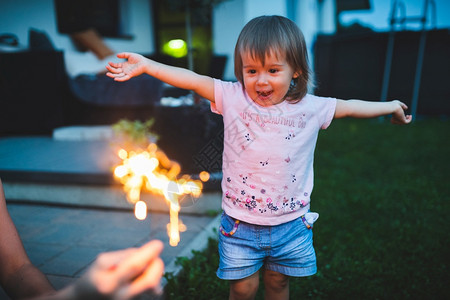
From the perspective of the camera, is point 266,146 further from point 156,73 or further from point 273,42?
point 156,73

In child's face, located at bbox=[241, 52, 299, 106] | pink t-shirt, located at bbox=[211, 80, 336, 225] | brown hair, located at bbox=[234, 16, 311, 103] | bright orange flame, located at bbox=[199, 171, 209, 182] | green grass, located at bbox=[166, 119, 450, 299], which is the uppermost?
brown hair, located at bbox=[234, 16, 311, 103]

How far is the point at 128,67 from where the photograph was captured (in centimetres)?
149

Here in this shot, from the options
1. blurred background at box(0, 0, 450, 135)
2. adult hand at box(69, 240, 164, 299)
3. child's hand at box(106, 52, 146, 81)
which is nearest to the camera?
adult hand at box(69, 240, 164, 299)

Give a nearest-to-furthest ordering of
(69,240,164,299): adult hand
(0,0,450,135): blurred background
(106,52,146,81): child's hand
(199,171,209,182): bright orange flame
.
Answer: (69,240,164,299): adult hand < (106,52,146,81): child's hand < (199,171,209,182): bright orange flame < (0,0,450,135): blurred background

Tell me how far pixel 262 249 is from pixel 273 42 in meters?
0.90

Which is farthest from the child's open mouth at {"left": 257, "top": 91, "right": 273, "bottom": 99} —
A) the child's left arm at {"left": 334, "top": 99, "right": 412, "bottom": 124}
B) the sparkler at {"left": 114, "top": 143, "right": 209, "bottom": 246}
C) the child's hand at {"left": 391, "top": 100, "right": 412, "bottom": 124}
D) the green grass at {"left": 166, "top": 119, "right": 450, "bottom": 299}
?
the sparkler at {"left": 114, "top": 143, "right": 209, "bottom": 246}

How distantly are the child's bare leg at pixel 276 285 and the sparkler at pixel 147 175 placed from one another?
4.14 ft

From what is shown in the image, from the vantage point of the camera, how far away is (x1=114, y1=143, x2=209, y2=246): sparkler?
10.3ft

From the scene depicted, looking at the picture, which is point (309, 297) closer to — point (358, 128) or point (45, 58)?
point (45, 58)

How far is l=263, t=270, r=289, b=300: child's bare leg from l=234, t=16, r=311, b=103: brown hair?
959 millimetres

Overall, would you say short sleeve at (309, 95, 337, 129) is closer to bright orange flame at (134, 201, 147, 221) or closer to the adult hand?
the adult hand

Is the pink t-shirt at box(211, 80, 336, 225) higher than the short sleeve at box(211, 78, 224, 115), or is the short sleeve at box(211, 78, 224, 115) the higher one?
the short sleeve at box(211, 78, 224, 115)

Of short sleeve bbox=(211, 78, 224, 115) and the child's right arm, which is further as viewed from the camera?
short sleeve bbox=(211, 78, 224, 115)

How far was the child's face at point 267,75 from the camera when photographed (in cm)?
152
